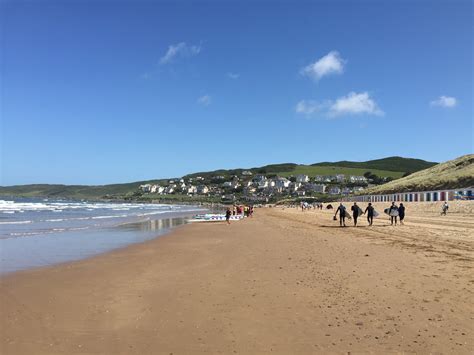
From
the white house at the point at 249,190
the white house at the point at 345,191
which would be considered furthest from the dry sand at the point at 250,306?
the white house at the point at 249,190

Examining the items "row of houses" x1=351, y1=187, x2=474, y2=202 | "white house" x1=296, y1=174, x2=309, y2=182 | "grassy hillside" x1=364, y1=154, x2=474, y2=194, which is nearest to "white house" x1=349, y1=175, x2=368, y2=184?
"white house" x1=296, y1=174, x2=309, y2=182

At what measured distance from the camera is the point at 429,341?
218 inches

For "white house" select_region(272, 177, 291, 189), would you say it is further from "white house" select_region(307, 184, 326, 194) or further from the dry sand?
the dry sand

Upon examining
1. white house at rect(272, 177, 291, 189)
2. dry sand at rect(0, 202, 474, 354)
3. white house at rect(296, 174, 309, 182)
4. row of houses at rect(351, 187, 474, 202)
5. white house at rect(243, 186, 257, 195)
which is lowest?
dry sand at rect(0, 202, 474, 354)

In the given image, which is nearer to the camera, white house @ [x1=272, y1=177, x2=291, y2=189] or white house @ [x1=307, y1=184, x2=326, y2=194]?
white house @ [x1=307, y1=184, x2=326, y2=194]

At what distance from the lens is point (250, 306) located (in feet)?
24.9

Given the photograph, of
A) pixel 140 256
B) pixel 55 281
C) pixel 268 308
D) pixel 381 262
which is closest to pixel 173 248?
pixel 140 256

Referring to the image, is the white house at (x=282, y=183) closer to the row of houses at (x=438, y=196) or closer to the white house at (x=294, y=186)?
the white house at (x=294, y=186)

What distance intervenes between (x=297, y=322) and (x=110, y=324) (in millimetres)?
3042

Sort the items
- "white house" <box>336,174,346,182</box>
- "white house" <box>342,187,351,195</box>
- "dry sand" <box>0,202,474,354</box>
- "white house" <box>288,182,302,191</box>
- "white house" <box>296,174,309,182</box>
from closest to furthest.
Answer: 1. "dry sand" <box>0,202,474,354</box>
2. "white house" <box>342,187,351,195</box>
3. "white house" <box>336,174,346,182</box>
4. "white house" <box>288,182,302,191</box>
5. "white house" <box>296,174,309,182</box>

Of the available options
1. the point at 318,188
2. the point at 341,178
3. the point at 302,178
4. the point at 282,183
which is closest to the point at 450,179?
the point at 318,188

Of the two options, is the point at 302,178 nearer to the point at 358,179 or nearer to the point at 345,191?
the point at 358,179

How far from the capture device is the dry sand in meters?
5.74

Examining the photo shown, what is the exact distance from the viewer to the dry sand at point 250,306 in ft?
18.8
